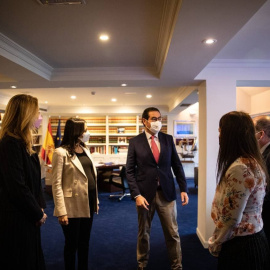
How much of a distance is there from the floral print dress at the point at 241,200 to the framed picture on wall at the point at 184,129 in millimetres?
6422


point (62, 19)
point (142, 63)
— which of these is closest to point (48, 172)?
point (142, 63)

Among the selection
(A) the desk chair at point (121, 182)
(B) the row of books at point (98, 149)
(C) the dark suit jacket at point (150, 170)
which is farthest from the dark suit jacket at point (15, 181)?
(B) the row of books at point (98, 149)

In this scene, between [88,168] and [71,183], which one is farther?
[88,168]

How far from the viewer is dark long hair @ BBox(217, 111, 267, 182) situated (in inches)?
47.1

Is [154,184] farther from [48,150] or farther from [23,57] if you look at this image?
[48,150]

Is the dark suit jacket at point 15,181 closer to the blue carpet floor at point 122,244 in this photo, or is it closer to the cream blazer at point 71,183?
the cream blazer at point 71,183

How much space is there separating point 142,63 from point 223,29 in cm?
141

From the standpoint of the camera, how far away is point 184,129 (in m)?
7.62

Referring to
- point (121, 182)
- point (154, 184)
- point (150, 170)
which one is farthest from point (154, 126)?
point (121, 182)

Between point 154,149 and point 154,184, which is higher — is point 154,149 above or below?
above

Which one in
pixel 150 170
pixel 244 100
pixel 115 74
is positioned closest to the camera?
pixel 150 170

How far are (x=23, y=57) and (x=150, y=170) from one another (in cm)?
184

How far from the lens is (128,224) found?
3.64 metres

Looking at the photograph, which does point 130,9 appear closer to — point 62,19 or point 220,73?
Answer: point 62,19
